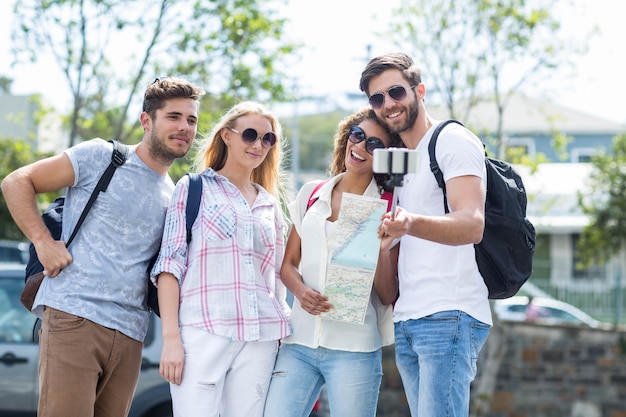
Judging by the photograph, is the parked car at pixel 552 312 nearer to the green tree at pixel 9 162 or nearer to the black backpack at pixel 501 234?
the green tree at pixel 9 162

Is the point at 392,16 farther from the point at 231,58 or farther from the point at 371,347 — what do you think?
the point at 371,347

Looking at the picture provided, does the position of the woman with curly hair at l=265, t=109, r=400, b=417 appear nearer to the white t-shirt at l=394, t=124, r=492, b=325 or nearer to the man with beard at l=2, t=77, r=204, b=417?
the white t-shirt at l=394, t=124, r=492, b=325

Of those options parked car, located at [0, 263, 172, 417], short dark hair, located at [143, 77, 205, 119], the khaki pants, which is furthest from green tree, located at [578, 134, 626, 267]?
the khaki pants

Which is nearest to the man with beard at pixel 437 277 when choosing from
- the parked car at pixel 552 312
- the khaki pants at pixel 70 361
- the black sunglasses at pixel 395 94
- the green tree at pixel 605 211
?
the black sunglasses at pixel 395 94

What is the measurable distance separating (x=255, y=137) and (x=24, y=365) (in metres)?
3.88

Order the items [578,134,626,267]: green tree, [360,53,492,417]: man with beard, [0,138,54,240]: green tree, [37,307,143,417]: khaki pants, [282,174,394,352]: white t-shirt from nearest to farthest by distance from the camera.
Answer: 1. [360,53,492,417]: man with beard
2. [37,307,143,417]: khaki pants
3. [282,174,394,352]: white t-shirt
4. [0,138,54,240]: green tree
5. [578,134,626,267]: green tree

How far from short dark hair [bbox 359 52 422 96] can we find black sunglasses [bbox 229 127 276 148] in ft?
1.70

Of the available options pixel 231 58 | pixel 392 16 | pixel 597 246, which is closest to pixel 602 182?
pixel 597 246

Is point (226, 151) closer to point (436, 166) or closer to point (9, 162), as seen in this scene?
point (436, 166)

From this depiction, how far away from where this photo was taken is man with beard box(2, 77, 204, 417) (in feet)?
12.8

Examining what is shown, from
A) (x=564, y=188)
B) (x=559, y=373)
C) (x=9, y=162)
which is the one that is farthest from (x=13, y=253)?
(x=559, y=373)

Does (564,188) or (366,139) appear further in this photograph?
(564,188)

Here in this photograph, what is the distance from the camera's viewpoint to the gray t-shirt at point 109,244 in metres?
3.95

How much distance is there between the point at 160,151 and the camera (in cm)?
418
